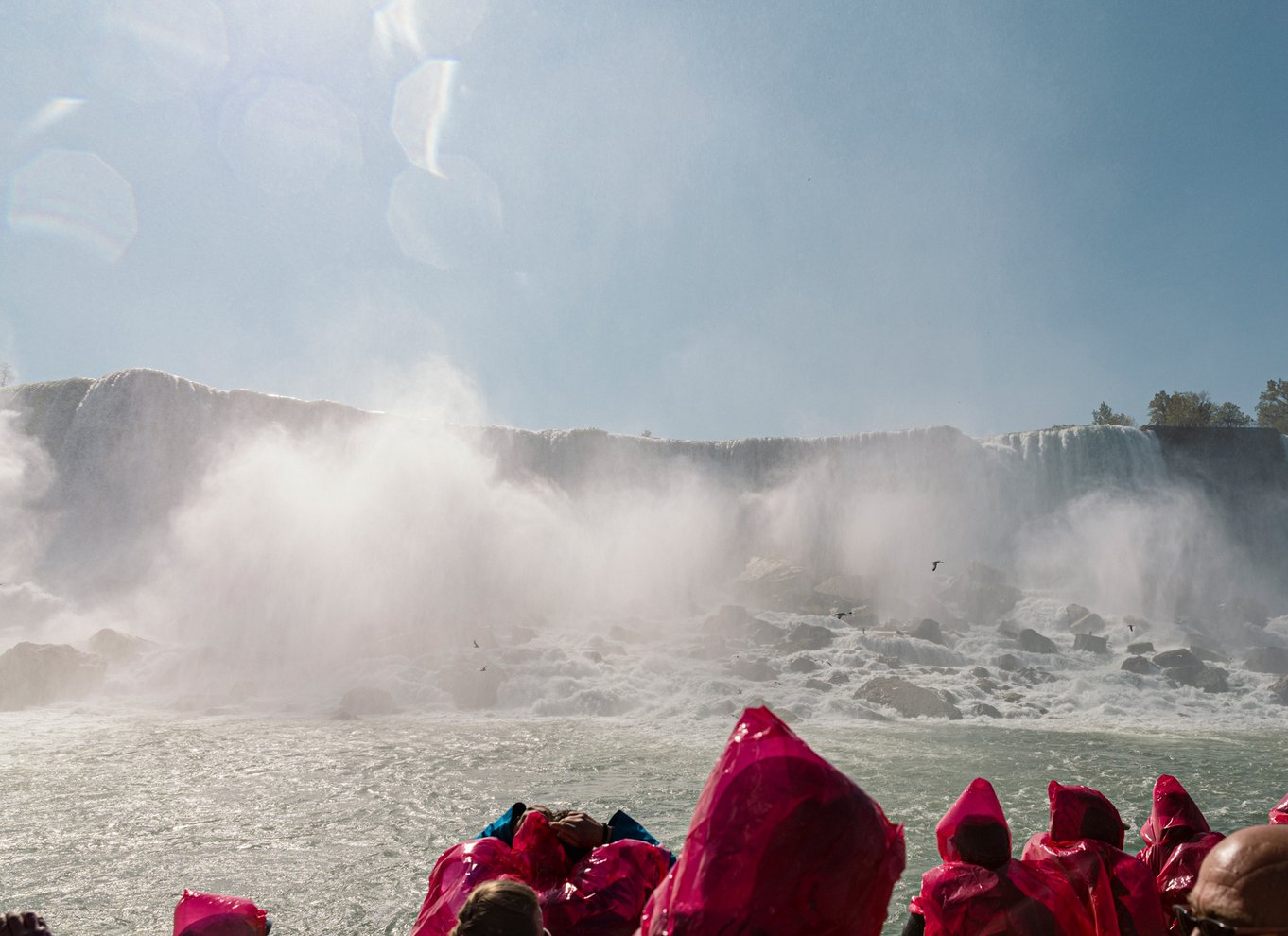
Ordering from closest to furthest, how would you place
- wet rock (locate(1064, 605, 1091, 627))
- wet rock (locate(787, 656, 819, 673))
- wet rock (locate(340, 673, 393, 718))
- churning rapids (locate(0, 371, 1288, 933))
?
churning rapids (locate(0, 371, 1288, 933)), wet rock (locate(340, 673, 393, 718)), wet rock (locate(787, 656, 819, 673)), wet rock (locate(1064, 605, 1091, 627))

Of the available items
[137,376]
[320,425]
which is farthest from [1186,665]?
[137,376]

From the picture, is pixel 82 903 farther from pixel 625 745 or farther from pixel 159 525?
pixel 159 525

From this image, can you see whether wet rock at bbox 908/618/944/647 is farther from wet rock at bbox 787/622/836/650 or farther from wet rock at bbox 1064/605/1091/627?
Answer: wet rock at bbox 1064/605/1091/627

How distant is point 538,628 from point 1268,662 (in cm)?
2036

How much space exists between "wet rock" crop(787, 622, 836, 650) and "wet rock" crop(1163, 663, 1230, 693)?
8.23 meters

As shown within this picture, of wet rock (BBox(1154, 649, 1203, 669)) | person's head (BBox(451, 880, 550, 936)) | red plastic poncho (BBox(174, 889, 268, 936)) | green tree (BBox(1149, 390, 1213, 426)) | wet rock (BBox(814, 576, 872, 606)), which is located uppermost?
green tree (BBox(1149, 390, 1213, 426))

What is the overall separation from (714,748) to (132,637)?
17027 mm

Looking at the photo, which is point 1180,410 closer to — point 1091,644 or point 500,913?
point 1091,644

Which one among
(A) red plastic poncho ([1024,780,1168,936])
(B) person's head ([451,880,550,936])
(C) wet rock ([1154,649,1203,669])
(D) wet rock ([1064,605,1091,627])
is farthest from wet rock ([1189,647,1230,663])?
(B) person's head ([451,880,550,936])

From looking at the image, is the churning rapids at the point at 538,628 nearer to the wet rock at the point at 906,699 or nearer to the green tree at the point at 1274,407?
the wet rock at the point at 906,699

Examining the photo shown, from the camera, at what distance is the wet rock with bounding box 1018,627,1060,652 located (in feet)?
68.8

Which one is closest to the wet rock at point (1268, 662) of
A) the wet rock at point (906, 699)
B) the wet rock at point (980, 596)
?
the wet rock at point (980, 596)

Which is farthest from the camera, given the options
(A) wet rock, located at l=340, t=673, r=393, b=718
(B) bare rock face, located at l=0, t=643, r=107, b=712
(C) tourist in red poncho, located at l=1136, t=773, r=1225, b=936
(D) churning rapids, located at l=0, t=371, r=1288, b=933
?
(B) bare rock face, located at l=0, t=643, r=107, b=712

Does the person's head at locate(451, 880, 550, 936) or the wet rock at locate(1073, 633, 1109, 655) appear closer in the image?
the person's head at locate(451, 880, 550, 936)
